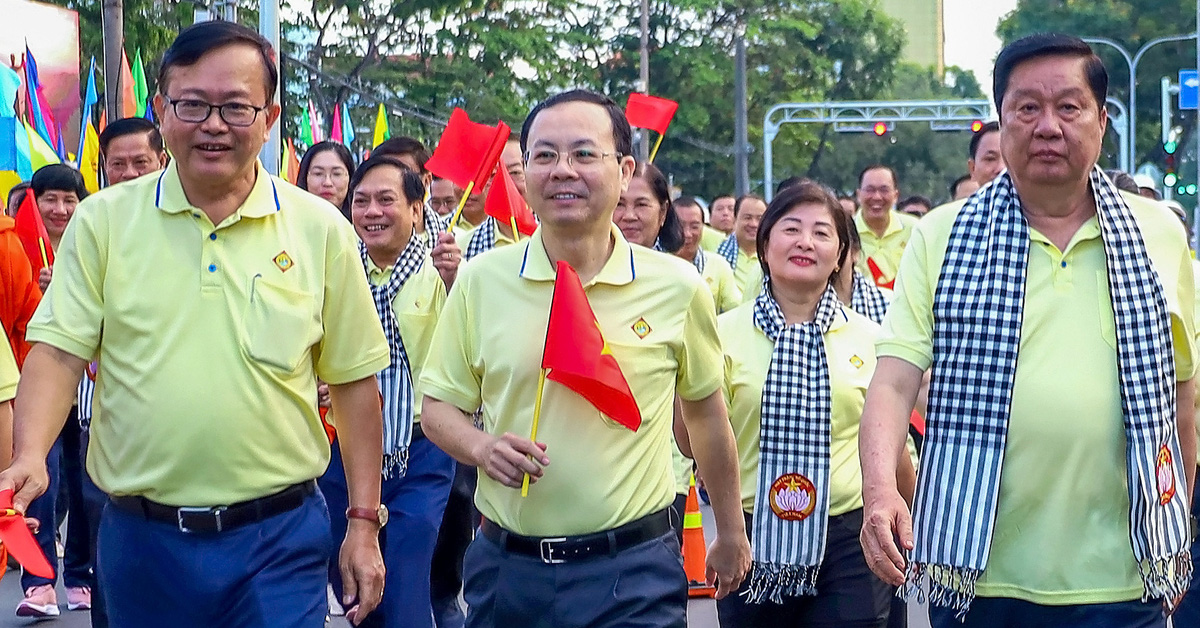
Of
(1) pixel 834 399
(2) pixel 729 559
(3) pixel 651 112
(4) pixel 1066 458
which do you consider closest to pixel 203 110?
(2) pixel 729 559

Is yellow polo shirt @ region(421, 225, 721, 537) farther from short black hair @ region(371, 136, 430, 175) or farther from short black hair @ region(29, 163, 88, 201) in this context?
short black hair @ region(29, 163, 88, 201)

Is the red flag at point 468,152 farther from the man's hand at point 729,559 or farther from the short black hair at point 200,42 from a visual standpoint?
the short black hair at point 200,42

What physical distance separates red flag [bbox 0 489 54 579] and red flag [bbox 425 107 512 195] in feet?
12.2

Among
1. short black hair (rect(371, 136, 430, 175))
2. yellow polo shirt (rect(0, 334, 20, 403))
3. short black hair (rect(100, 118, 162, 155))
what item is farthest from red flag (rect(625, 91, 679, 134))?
yellow polo shirt (rect(0, 334, 20, 403))

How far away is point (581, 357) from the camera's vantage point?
3961mm

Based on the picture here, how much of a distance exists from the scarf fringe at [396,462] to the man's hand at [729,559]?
2068mm

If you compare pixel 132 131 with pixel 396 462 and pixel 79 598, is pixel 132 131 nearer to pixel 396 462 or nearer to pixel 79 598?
pixel 396 462

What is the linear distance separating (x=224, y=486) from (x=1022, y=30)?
4941 centimetres

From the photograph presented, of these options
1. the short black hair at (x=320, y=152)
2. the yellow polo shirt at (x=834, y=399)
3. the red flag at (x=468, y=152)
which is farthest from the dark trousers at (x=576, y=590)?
the short black hair at (x=320, y=152)

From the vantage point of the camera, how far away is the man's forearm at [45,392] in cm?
383

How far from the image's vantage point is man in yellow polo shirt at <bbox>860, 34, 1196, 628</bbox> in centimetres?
369

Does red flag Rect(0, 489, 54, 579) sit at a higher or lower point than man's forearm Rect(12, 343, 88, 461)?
lower

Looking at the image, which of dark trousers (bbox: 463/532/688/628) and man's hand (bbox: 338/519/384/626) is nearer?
dark trousers (bbox: 463/532/688/628)

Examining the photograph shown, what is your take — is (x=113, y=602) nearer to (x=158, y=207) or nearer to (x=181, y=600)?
(x=181, y=600)
